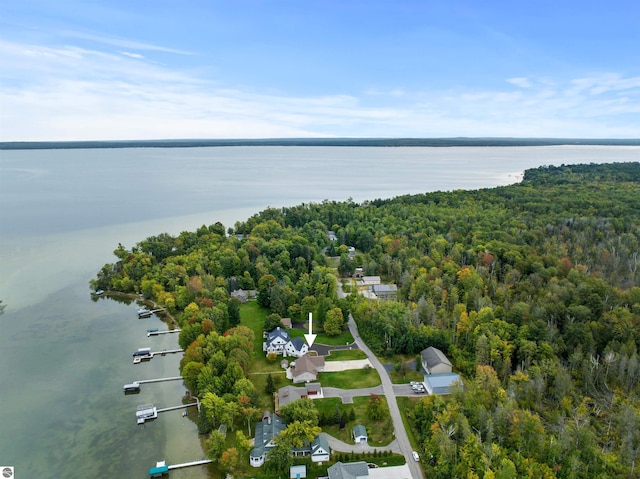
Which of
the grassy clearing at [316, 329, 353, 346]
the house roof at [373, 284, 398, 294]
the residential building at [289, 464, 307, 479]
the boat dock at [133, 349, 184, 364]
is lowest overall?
the boat dock at [133, 349, 184, 364]

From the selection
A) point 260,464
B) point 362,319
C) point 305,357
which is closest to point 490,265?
point 362,319

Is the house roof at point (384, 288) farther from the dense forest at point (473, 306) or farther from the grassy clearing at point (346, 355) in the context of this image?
the grassy clearing at point (346, 355)

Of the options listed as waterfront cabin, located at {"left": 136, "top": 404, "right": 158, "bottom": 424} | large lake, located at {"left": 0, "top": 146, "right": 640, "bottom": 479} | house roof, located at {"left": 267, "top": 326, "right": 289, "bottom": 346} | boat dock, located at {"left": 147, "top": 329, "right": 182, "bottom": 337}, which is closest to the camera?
large lake, located at {"left": 0, "top": 146, "right": 640, "bottom": 479}

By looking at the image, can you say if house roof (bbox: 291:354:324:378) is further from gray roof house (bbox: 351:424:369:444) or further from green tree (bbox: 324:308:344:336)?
gray roof house (bbox: 351:424:369:444)

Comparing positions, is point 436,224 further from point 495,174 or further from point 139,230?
point 495,174

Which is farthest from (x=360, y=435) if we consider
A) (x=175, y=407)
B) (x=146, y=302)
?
(x=146, y=302)

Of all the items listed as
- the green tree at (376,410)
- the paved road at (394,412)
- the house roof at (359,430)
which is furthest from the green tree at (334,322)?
the house roof at (359,430)

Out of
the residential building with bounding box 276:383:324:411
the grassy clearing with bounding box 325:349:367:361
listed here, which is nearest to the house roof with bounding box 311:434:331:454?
the residential building with bounding box 276:383:324:411
